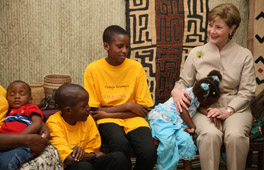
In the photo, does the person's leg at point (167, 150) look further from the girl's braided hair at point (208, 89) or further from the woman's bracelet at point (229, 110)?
the woman's bracelet at point (229, 110)

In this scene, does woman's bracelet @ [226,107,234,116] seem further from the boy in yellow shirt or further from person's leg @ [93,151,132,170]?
person's leg @ [93,151,132,170]

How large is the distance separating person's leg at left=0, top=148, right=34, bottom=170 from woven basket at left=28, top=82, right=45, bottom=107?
934 mm

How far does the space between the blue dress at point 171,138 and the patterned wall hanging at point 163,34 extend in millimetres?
677

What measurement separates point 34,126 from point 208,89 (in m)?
1.45

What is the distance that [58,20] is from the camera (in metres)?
3.38

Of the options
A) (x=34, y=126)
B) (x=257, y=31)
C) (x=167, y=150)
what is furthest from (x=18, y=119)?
(x=257, y=31)

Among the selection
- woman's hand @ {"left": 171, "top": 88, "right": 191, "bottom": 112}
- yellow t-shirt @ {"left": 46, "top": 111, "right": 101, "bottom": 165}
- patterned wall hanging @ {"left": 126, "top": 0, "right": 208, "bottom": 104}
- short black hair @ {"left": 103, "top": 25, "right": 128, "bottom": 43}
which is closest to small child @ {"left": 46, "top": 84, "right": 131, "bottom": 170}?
yellow t-shirt @ {"left": 46, "top": 111, "right": 101, "bottom": 165}

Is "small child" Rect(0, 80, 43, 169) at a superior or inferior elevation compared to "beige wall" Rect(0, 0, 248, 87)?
inferior

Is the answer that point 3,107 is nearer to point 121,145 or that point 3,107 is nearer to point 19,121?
point 19,121

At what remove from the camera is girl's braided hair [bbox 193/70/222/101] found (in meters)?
2.80

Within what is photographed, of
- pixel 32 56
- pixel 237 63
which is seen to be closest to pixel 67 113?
pixel 32 56

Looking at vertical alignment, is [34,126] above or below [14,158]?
above

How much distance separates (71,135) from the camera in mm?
2408

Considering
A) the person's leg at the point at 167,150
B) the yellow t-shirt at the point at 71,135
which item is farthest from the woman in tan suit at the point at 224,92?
the yellow t-shirt at the point at 71,135
